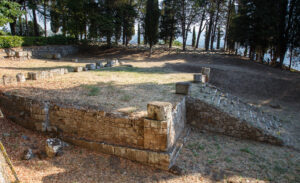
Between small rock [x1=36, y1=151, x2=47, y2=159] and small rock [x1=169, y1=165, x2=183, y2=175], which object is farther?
small rock [x1=36, y1=151, x2=47, y2=159]

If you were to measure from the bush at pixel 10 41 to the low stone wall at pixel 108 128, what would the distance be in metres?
14.3

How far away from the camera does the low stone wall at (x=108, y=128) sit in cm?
631

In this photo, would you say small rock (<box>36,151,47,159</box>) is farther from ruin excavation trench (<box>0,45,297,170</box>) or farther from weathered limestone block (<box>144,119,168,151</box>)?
weathered limestone block (<box>144,119,168,151</box>)

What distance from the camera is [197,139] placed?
840 cm

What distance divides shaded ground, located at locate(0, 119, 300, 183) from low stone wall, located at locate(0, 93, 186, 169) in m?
0.33

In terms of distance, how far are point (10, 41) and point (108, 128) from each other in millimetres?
19222

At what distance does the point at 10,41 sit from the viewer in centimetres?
1972

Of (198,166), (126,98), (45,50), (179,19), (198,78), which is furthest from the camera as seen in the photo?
(179,19)

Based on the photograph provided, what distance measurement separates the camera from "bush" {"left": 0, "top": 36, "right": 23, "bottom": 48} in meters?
18.9

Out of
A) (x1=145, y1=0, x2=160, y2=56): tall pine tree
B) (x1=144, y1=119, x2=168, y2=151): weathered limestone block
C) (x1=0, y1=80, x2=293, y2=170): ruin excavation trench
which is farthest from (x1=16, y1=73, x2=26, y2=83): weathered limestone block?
(x1=145, y1=0, x2=160, y2=56): tall pine tree

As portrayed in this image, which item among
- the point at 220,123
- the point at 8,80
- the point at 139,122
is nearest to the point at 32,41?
the point at 8,80

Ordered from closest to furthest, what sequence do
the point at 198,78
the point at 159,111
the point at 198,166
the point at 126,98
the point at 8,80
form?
the point at 159,111 → the point at 198,166 → the point at 126,98 → the point at 8,80 → the point at 198,78

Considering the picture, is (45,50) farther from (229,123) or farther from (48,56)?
(229,123)

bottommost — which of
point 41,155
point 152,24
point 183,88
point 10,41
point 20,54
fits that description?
point 41,155
